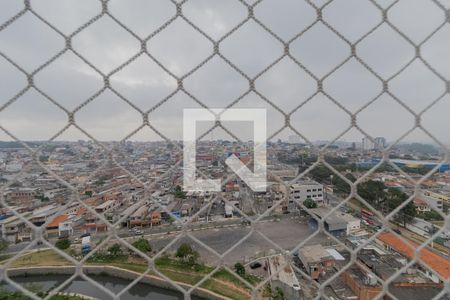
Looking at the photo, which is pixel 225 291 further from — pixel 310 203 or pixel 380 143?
pixel 380 143

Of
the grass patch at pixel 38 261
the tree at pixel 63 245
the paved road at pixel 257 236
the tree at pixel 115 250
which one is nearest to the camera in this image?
the tree at pixel 63 245

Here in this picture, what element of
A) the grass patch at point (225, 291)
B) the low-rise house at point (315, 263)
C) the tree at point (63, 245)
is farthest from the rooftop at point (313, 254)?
the tree at point (63, 245)

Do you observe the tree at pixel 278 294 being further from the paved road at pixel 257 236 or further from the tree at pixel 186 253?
the tree at pixel 186 253

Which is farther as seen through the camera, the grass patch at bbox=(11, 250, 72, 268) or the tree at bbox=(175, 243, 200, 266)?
the tree at bbox=(175, 243, 200, 266)

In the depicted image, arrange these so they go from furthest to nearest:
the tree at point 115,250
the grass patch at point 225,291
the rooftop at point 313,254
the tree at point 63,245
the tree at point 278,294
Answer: the tree at point 115,250
the grass patch at point 225,291
the rooftop at point 313,254
the tree at point 278,294
the tree at point 63,245

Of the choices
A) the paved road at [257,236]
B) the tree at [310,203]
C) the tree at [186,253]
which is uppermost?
the tree at [310,203]

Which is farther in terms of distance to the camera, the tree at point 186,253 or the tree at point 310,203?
the tree at point 186,253

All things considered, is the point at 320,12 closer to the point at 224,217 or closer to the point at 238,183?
the point at 238,183

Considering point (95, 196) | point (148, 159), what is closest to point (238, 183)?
point (148, 159)

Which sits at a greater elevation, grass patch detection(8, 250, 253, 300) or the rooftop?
the rooftop

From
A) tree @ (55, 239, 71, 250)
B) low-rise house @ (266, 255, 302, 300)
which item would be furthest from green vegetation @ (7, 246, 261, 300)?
tree @ (55, 239, 71, 250)

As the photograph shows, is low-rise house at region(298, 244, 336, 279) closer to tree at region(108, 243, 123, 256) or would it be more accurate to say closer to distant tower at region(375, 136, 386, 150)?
distant tower at region(375, 136, 386, 150)

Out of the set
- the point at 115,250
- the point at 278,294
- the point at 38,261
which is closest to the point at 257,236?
the point at 278,294
